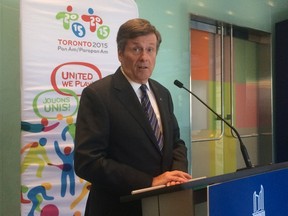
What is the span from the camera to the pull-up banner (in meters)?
1.96

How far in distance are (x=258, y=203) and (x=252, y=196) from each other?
0.11 feet

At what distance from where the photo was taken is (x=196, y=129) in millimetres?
3279

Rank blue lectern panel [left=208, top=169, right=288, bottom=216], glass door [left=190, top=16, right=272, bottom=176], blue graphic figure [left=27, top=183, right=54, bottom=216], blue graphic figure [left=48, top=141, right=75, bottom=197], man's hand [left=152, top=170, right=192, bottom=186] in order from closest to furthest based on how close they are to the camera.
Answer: blue lectern panel [left=208, top=169, right=288, bottom=216]
man's hand [left=152, top=170, right=192, bottom=186]
blue graphic figure [left=27, top=183, right=54, bottom=216]
blue graphic figure [left=48, top=141, right=75, bottom=197]
glass door [left=190, top=16, right=272, bottom=176]

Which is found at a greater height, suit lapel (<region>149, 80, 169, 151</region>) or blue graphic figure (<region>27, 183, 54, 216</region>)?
suit lapel (<region>149, 80, 169, 151</region>)

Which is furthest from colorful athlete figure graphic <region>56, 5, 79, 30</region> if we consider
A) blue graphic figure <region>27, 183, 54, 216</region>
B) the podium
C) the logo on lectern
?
the logo on lectern

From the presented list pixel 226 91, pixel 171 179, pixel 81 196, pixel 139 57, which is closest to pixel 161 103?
pixel 139 57

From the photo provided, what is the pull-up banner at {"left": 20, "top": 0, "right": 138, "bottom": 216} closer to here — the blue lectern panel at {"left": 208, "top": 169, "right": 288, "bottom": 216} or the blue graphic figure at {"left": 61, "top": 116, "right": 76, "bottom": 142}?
the blue graphic figure at {"left": 61, "top": 116, "right": 76, "bottom": 142}

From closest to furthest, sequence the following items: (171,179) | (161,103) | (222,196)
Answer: (222,196) → (171,179) → (161,103)

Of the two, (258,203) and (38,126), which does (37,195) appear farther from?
(258,203)

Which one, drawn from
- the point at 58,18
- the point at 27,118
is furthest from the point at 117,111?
the point at 58,18

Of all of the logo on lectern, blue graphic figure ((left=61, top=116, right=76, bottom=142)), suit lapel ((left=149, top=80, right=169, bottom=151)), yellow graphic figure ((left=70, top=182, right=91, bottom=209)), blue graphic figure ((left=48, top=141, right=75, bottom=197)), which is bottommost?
yellow graphic figure ((left=70, top=182, right=91, bottom=209))

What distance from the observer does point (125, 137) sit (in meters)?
1.20

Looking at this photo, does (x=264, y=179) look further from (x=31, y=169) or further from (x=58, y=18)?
(x=58, y=18)

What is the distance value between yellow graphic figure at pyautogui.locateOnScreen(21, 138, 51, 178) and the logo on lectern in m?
1.51
